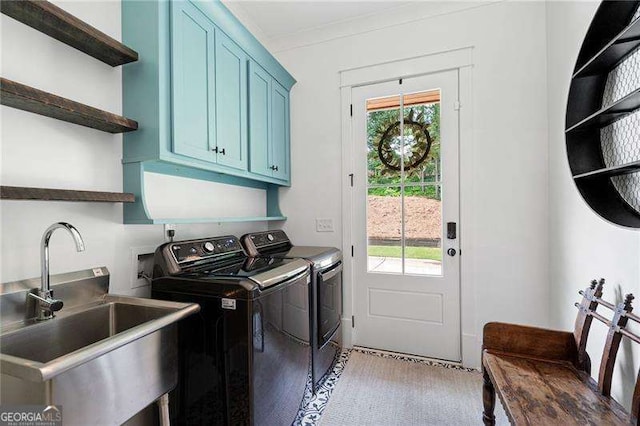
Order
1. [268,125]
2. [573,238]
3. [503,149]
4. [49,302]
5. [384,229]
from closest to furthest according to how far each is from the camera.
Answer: [49,302] → [573,238] → [503,149] → [268,125] → [384,229]

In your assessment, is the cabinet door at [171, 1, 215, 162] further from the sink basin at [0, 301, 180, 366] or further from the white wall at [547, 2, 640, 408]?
the white wall at [547, 2, 640, 408]

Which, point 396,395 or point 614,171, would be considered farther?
point 396,395

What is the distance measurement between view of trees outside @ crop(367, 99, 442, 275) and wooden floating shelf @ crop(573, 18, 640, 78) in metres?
0.98

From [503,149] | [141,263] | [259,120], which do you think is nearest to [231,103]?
[259,120]

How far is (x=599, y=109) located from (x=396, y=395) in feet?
6.64

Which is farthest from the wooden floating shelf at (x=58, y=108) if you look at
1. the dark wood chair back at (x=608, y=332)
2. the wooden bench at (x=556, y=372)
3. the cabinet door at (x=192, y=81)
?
the dark wood chair back at (x=608, y=332)

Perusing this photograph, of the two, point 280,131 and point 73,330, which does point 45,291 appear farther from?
point 280,131

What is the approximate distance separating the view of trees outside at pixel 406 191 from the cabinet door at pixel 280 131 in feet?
2.48

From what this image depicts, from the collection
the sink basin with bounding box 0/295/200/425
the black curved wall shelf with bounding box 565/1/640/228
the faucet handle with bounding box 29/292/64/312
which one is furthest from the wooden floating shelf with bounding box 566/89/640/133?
the faucet handle with bounding box 29/292/64/312

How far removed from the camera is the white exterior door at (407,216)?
2273mm

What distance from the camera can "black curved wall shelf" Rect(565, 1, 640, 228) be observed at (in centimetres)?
122

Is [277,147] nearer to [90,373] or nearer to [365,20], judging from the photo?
[365,20]

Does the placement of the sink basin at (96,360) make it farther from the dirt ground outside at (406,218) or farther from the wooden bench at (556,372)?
the dirt ground outside at (406,218)

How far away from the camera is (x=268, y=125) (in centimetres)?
232
